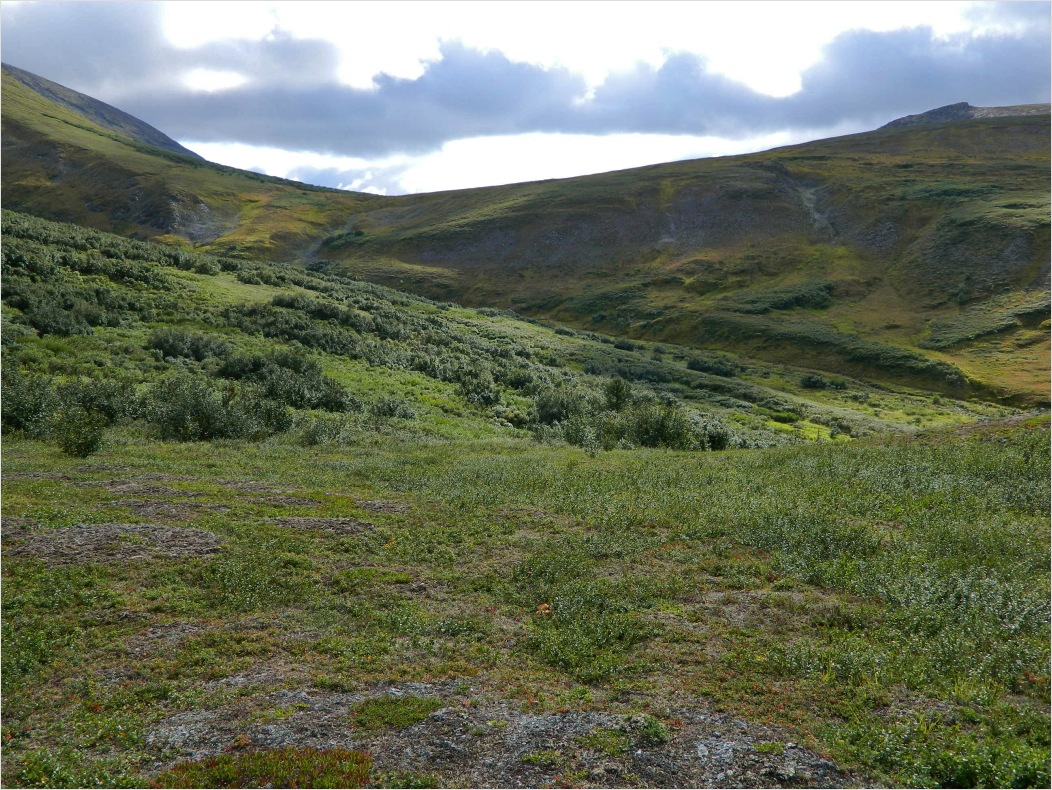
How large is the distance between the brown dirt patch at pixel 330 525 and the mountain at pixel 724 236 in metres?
67.6

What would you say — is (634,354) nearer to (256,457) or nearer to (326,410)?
(326,410)

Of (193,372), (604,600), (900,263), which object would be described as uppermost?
(900,263)

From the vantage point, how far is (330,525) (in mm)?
15227

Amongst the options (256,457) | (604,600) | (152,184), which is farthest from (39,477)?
(152,184)

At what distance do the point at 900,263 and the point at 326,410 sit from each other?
94097 mm

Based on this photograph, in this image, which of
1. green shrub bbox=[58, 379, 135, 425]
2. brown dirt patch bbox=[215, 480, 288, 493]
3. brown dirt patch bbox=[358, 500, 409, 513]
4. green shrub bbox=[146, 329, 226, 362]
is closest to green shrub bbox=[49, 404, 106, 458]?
green shrub bbox=[58, 379, 135, 425]

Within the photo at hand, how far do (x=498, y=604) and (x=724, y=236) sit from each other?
11131 centimetres

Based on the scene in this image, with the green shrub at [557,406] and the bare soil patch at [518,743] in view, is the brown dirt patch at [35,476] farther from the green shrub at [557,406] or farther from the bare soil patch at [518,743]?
the green shrub at [557,406]

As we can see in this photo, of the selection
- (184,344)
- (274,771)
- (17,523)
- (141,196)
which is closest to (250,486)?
(17,523)

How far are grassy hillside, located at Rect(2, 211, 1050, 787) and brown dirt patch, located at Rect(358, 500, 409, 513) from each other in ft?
0.36

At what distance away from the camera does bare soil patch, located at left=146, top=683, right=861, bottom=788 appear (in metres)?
6.92

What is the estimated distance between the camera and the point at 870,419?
1977 inches

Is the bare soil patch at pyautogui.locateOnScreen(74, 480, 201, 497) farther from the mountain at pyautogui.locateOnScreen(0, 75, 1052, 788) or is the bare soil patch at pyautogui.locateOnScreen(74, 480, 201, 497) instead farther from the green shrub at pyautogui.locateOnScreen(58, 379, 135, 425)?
the green shrub at pyautogui.locateOnScreen(58, 379, 135, 425)

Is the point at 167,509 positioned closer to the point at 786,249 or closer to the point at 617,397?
the point at 617,397
